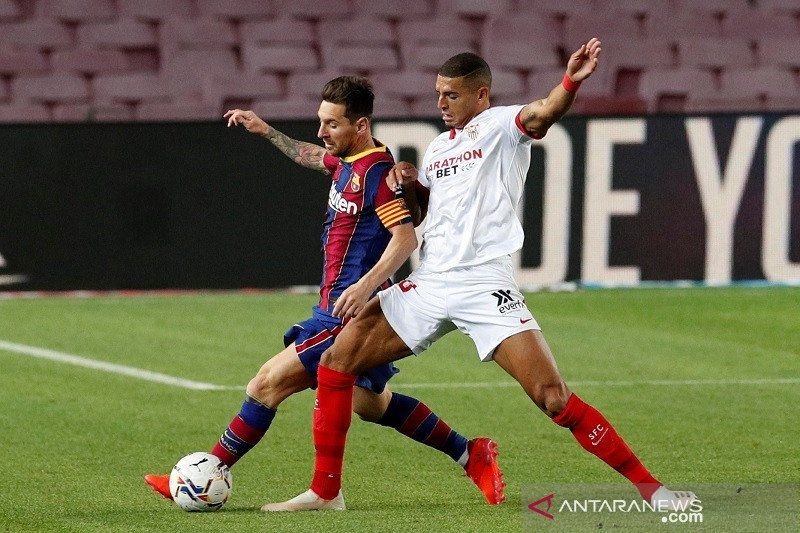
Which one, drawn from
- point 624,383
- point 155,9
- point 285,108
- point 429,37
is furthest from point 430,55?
point 624,383

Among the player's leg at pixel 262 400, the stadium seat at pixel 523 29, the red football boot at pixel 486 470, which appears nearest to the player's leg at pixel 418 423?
the red football boot at pixel 486 470

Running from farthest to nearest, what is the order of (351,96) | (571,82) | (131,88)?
(131,88) < (351,96) < (571,82)

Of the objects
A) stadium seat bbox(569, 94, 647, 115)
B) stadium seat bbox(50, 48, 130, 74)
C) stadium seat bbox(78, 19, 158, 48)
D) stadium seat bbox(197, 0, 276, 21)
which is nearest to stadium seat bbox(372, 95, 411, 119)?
stadium seat bbox(197, 0, 276, 21)

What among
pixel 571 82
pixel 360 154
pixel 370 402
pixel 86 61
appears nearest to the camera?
pixel 571 82

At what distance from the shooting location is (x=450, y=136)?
618cm

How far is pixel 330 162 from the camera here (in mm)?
6727

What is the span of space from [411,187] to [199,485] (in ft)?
4.43

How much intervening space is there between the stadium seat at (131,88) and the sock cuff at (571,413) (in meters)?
10.9

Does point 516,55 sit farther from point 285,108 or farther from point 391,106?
point 285,108

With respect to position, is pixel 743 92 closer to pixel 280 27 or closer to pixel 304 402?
pixel 280 27

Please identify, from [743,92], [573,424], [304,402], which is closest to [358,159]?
[573,424]

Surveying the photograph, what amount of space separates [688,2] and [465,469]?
11365 mm

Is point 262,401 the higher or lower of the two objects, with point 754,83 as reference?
lower

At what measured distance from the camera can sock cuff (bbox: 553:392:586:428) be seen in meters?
5.86
